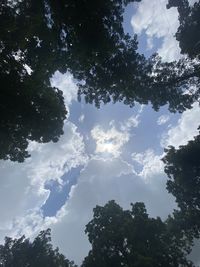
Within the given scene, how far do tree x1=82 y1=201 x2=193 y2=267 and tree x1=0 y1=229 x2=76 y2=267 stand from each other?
361 inches

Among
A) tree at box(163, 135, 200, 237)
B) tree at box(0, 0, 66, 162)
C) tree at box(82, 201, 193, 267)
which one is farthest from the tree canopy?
tree at box(82, 201, 193, 267)

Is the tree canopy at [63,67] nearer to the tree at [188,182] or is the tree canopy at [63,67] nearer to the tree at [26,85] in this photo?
the tree at [26,85]

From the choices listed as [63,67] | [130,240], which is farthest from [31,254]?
[63,67]

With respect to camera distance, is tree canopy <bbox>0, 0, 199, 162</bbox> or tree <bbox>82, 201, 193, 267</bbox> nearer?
tree canopy <bbox>0, 0, 199, 162</bbox>

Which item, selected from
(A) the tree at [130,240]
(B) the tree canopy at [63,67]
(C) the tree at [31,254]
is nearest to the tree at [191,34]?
(B) the tree canopy at [63,67]

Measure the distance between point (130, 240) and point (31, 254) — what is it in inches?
587

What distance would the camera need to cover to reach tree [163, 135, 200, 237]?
34969mm

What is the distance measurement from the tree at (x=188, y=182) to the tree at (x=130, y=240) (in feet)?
11.3

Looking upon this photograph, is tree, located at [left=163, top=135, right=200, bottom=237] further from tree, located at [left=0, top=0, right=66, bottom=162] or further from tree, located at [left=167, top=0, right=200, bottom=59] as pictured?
tree, located at [left=0, top=0, right=66, bottom=162]

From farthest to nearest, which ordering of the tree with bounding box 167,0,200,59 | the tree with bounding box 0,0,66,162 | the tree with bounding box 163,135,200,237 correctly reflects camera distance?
the tree with bounding box 163,135,200,237, the tree with bounding box 167,0,200,59, the tree with bounding box 0,0,66,162

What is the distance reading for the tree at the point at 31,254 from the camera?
141ft

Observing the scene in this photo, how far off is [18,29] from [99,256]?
26595 mm

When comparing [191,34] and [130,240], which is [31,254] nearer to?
[130,240]

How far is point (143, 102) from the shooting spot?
27.5m
